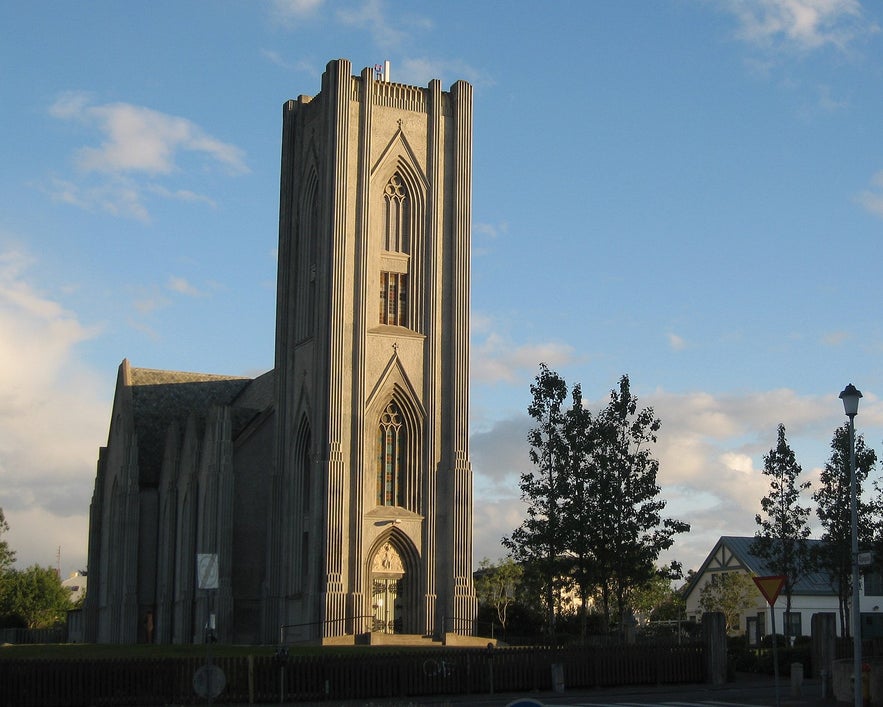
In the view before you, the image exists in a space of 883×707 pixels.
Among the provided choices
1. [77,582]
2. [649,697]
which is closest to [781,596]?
[649,697]

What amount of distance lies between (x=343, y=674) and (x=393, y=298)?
24.5 metres

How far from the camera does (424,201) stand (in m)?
56.5

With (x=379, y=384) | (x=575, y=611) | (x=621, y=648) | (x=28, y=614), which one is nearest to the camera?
(x=621, y=648)

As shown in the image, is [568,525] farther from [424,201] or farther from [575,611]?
[575,611]

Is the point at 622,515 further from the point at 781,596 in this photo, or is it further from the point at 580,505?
the point at 781,596

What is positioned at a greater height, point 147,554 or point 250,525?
point 250,525

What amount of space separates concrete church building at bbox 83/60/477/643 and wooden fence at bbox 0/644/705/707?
15.4 meters

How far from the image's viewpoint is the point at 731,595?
80.4 metres

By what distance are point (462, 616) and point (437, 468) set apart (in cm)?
610

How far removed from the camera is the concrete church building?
53.3 metres

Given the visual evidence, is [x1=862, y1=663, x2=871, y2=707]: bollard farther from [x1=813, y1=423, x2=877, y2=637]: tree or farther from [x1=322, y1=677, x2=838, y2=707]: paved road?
[x1=813, y1=423, x2=877, y2=637]: tree

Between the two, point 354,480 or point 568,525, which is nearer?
point 568,525

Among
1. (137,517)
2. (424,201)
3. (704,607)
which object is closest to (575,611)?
(704,607)

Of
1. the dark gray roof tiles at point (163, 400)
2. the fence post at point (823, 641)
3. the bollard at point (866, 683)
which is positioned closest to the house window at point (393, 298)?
the dark gray roof tiles at point (163, 400)
